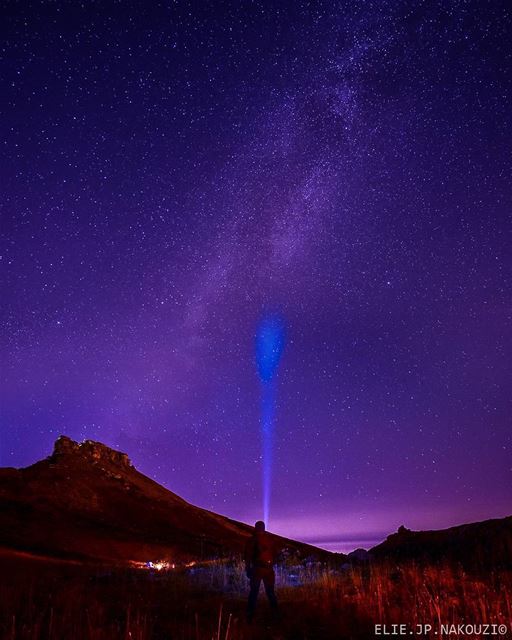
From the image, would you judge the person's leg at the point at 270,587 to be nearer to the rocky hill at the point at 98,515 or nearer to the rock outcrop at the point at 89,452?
the rocky hill at the point at 98,515

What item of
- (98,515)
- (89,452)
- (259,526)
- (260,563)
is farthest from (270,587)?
(89,452)

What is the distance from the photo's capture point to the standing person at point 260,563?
9570 millimetres

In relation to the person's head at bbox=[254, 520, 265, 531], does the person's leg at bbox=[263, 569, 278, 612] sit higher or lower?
lower

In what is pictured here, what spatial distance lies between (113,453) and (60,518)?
121 feet

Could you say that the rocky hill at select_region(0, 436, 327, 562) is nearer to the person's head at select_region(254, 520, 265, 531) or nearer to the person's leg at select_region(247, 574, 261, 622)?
the person's head at select_region(254, 520, 265, 531)

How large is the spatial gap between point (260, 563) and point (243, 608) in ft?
5.01

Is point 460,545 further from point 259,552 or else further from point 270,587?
point 259,552

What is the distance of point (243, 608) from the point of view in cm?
1044

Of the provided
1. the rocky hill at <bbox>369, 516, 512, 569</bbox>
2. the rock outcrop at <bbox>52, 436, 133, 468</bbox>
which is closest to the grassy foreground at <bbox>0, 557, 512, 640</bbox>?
the rocky hill at <bbox>369, 516, 512, 569</bbox>

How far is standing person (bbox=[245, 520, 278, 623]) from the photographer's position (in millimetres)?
9570

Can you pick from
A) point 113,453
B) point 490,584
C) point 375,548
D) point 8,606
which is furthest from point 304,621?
point 113,453

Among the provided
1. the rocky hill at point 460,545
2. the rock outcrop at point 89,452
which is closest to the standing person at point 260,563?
the rocky hill at point 460,545

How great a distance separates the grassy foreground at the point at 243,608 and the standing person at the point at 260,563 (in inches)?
17.0

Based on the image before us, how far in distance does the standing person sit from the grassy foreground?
43 centimetres
